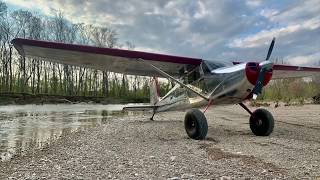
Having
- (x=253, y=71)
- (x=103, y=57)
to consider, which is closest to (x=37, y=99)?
(x=103, y=57)

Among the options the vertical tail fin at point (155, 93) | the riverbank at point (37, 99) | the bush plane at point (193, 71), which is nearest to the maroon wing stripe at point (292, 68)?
the bush plane at point (193, 71)

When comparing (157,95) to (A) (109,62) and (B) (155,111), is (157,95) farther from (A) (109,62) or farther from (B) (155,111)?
(A) (109,62)

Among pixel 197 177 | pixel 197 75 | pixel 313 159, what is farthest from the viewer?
pixel 197 75

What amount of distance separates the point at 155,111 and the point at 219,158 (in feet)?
34.3

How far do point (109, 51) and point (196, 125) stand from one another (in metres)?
3.60

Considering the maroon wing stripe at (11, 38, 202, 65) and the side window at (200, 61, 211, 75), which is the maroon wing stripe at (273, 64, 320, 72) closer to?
the side window at (200, 61, 211, 75)

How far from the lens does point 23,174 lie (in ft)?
18.3

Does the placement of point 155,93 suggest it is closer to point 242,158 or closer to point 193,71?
point 193,71

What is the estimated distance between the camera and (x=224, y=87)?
33.2ft


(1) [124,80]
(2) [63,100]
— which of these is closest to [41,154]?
(2) [63,100]

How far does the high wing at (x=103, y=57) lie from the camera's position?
10.1 metres

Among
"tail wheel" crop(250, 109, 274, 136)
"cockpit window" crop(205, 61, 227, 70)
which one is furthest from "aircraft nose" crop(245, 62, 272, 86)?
"cockpit window" crop(205, 61, 227, 70)

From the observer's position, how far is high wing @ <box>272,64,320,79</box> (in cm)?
1317

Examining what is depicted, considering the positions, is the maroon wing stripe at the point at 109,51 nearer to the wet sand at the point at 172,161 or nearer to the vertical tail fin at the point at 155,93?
the wet sand at the point at 172,161
